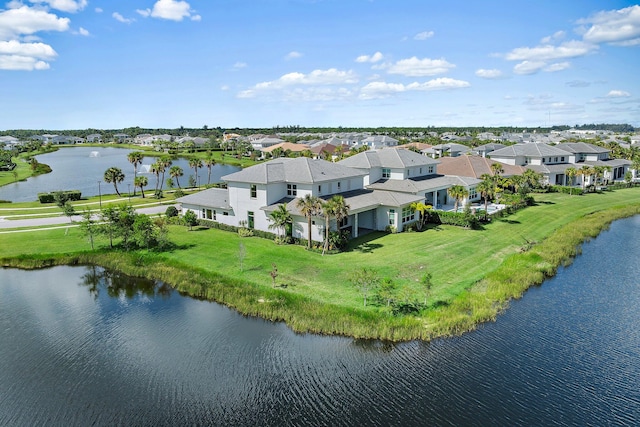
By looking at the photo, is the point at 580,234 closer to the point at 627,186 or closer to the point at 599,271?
the point at 599,271

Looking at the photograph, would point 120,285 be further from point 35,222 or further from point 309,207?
point 35,222

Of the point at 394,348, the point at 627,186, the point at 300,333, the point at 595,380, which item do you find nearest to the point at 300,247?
the point at 300,333

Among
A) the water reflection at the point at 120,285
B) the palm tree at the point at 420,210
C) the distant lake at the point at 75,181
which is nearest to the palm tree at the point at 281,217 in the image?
the water reflection at the point at 120,285

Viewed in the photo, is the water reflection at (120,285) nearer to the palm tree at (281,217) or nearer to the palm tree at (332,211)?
the palm tree at (281,217)

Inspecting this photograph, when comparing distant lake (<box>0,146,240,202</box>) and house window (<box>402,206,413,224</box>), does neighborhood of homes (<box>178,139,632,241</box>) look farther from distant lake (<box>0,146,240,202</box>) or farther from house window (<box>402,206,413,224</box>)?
distant lake (<box>0,146,240,202</box>)

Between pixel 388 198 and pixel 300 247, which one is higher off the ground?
pixel 388 198

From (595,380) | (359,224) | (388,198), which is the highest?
(388,198)

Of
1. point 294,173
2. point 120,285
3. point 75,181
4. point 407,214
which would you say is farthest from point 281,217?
point 75,181
